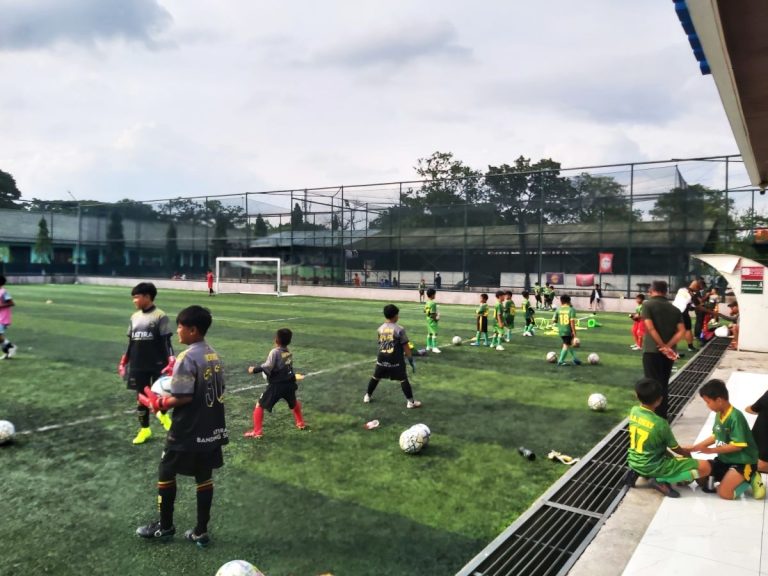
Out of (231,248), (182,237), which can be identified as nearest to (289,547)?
(231,248)

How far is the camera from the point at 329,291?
37.3m

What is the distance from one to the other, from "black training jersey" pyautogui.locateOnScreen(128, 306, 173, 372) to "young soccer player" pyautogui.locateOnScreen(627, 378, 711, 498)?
5.58 m

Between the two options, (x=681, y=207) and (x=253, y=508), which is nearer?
(x=253, y=508)

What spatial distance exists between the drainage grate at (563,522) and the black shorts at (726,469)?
0.88 m

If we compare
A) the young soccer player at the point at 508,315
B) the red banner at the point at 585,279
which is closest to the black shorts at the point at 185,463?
the young soccer player at the point at 508,315

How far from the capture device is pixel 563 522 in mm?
4598

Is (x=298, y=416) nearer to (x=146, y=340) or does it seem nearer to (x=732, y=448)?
(x=146, y=340)

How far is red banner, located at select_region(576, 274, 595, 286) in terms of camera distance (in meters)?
30.3

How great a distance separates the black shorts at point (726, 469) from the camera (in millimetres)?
4988

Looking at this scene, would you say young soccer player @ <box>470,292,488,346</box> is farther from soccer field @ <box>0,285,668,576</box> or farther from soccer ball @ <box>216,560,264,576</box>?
soccer ball @ <box>216,560,264,576</box>

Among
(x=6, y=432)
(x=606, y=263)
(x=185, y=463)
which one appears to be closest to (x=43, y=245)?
(x=606, y=263)

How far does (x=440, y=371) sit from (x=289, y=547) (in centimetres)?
750

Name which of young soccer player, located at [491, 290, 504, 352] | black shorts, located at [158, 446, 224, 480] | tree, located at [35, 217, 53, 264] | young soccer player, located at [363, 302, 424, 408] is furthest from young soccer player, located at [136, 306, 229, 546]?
tree, located at [35, 217, 53, 264]

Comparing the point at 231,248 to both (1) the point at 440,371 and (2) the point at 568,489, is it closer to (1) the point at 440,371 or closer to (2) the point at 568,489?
(1) the point at 440,371
